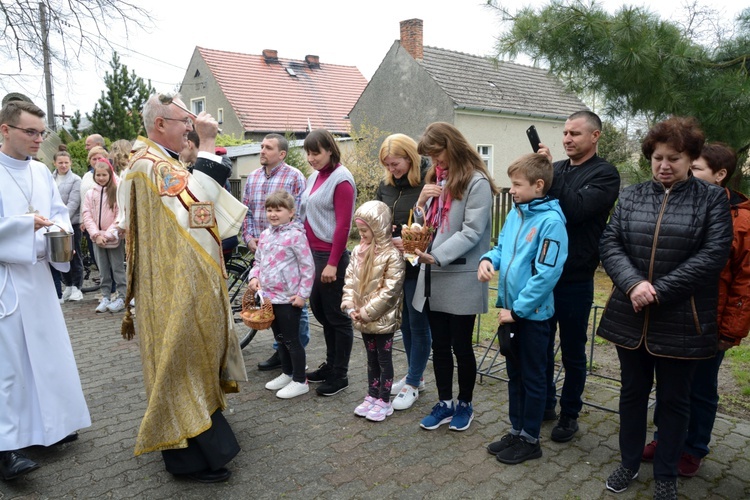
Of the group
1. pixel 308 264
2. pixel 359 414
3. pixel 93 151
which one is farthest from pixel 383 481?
pixel 93 151

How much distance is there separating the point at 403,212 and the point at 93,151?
5.23 m

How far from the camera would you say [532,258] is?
10.9 ft

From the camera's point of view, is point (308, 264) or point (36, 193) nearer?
point (36, 193)

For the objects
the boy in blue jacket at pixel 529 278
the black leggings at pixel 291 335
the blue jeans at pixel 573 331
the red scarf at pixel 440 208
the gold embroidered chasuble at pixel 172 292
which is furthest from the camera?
the black leggings at pixel 291 335

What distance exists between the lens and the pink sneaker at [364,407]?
411cm

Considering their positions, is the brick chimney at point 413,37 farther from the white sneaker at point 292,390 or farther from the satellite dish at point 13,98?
the satellite dish at point 13,98

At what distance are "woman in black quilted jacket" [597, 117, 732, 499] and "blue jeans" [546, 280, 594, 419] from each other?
0.46m

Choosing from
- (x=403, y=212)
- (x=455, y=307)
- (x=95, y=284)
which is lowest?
(x=95, y=284)

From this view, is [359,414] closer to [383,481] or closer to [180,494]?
[383,481]

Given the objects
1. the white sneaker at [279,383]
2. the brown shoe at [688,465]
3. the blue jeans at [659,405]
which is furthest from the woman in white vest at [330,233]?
the brown shoe at [688,465]

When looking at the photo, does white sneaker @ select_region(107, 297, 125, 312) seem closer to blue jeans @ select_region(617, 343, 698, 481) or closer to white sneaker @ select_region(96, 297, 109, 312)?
white sneaker @ select_region(96, 297, 109, 312)

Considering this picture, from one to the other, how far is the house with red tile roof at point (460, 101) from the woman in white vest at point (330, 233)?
16050mm

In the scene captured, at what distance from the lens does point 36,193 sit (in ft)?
12.1

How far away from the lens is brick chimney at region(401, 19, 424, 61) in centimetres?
2139
